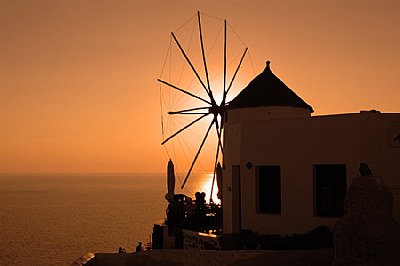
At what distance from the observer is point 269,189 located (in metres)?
18.2

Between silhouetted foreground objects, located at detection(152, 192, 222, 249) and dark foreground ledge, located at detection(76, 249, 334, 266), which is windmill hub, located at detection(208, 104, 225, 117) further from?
dark foreground ledge, located at detection(76, 249, 334, 266)

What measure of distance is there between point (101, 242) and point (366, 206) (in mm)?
Result: 69667

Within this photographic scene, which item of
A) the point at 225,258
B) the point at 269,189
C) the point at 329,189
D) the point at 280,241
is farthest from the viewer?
the point at 269,189

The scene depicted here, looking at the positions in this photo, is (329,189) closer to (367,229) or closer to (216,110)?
(367,229)

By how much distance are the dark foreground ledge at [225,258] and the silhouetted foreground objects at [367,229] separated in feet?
10.0

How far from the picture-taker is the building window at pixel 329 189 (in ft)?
53.5

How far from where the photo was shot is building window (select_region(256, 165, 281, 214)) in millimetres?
17938

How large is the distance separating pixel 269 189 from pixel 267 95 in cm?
522

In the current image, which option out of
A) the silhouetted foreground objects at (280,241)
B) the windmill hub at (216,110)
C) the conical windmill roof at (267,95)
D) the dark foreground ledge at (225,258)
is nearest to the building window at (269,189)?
the silhouetted foreground objects at (280,241)

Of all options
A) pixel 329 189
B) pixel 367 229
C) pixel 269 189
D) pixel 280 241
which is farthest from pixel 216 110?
pixel 367 229

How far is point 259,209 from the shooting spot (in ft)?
60.1

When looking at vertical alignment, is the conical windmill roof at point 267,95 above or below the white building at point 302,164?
above

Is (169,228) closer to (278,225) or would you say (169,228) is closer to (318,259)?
(278,225)

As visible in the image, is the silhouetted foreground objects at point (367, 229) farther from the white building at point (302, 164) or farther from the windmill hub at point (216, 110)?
the windmill hub at point (216, 110)
